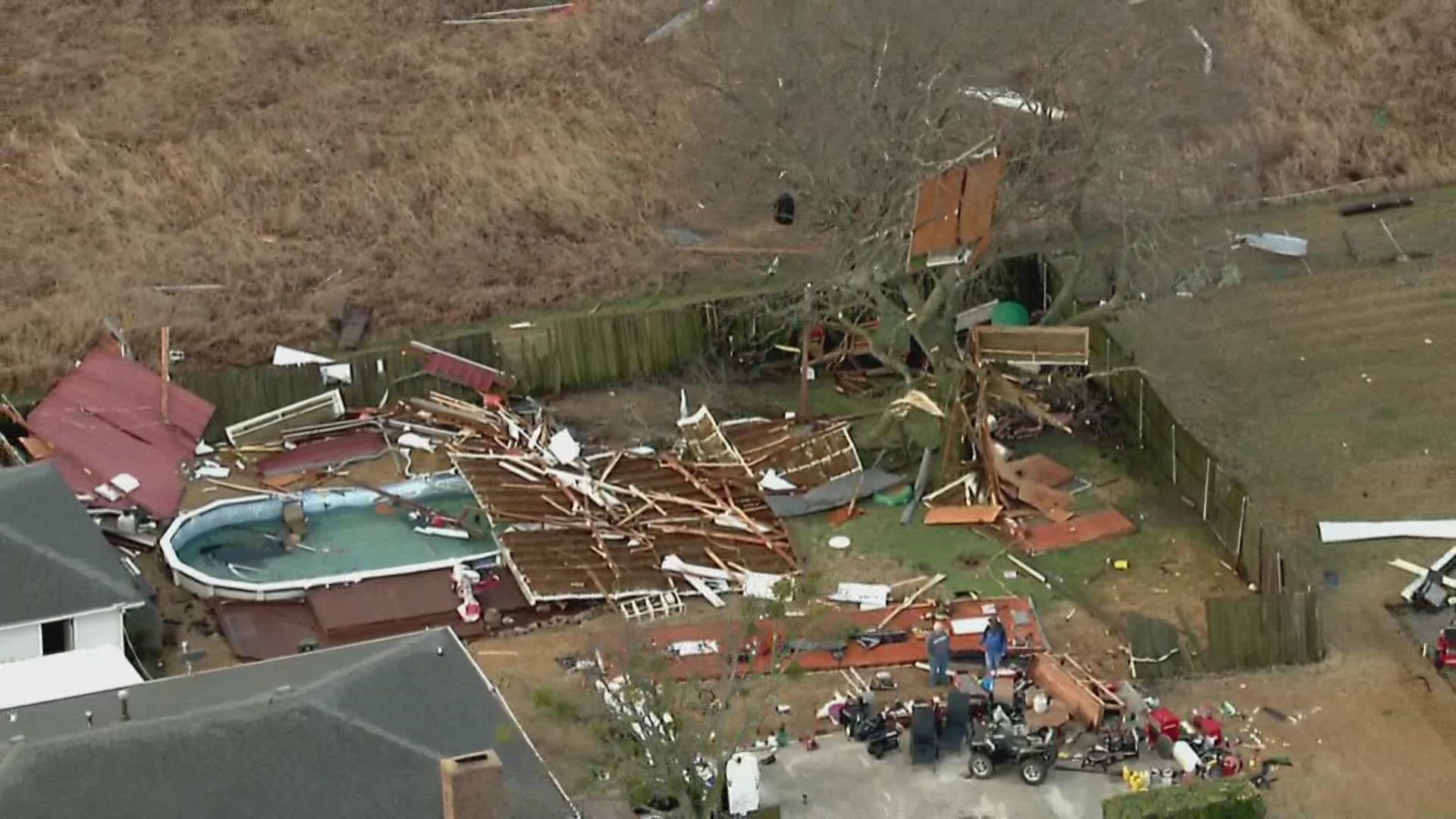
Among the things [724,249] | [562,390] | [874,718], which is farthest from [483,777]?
[724,249]

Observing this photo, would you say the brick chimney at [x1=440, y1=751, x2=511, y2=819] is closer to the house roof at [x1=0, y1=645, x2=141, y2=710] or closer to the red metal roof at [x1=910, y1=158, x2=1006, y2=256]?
the house roof at [x1=0, y1=645, x2=141, y2=710]

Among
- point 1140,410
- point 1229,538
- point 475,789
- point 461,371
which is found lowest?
point 1229,538

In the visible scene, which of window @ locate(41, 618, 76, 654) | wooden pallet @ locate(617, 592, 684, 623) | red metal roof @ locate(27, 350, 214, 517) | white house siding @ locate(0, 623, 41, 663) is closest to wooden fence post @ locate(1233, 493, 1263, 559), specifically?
wooden pallet @ locate(617, 592, 684, 623)

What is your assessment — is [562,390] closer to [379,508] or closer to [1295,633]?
[379,508]

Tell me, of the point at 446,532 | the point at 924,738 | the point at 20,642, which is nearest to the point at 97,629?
the point at 20,642

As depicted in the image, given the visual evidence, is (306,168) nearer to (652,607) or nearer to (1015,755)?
(652,607)

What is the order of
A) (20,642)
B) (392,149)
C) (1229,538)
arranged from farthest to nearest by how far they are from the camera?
(392,149) → (1229,538) → (20,642)
